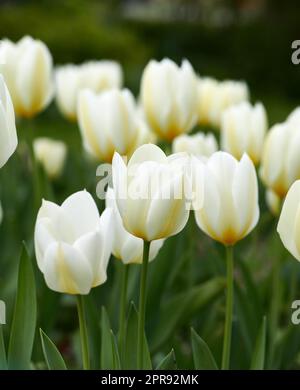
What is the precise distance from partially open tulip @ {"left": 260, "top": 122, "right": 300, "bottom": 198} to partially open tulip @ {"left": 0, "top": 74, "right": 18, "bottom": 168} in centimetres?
78

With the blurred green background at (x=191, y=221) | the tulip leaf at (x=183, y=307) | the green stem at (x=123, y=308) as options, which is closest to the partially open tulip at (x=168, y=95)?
the blurred green background at (x=191, y=221)

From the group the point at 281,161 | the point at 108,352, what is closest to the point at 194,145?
the point at 281,161

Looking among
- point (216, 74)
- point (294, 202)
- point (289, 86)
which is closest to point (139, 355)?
point (294, 202)

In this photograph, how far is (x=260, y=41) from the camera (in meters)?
15.7

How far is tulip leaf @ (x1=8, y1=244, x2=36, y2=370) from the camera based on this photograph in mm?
1422

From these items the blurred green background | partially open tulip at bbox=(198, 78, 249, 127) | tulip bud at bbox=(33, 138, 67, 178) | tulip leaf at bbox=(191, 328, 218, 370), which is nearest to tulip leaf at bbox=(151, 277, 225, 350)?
the blurred green background

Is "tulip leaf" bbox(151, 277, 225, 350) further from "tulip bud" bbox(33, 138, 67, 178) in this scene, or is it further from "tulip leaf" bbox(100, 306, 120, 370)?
"tulip bud" bbox(33, 138, 67, 178)

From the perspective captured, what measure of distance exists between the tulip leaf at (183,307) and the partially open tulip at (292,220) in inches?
24.9

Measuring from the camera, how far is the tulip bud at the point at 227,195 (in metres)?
1.44

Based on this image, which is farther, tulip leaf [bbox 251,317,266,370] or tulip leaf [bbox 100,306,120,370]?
tulip leaf [bbox 251,317,266,370]

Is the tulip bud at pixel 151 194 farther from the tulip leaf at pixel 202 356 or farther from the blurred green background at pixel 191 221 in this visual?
the blurred green background at pixel 191 221

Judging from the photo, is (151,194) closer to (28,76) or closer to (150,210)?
(150,210)
